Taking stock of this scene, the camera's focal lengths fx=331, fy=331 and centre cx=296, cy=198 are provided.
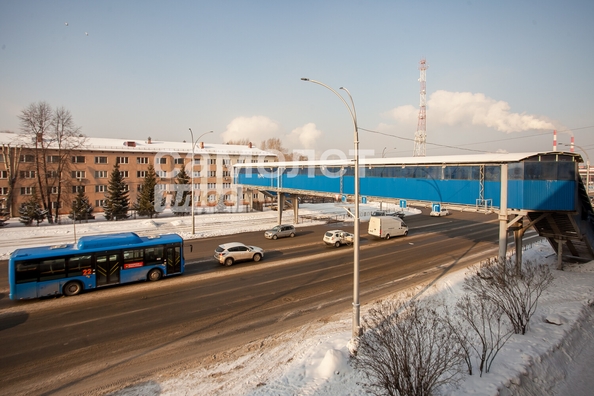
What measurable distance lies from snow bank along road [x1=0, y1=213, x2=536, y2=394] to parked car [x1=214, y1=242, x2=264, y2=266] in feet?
1.82

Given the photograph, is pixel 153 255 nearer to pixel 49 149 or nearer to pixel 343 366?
pixel 343 366

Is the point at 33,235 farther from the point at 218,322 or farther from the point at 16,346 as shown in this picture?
the point at 218,322

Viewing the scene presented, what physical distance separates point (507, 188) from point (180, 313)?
16.8 metres

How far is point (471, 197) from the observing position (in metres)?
19.5

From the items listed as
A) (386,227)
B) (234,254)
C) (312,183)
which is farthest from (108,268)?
(312,183)

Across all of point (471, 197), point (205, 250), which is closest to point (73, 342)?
point (205, 250)

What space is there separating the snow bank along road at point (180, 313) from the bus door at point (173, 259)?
21.6 inches

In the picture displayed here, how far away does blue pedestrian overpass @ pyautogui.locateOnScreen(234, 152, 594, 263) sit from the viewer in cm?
1595

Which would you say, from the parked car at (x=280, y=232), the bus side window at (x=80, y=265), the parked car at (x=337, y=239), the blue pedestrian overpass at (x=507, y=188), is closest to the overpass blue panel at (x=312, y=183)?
the blue pedestrian overpass at (x=507, y=188)

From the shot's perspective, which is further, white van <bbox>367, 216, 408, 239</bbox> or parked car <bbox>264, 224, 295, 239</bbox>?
parked car <bbox>264, 224, 295, 239</bbox>

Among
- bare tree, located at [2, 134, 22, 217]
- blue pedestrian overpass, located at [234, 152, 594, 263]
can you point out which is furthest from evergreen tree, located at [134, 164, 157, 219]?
blue pedestrian overpass, located at [234, 152, 594, 263]

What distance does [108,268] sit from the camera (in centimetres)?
1584

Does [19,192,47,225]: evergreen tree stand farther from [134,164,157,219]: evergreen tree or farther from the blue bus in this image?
the blue bus

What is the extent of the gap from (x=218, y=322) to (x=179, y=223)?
2719 centimetres
